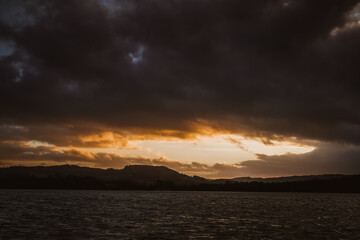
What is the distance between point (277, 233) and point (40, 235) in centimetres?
3754

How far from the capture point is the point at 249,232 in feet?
175

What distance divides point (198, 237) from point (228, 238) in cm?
438

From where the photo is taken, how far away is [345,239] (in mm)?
47375

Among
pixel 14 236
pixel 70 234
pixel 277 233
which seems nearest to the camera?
pixel 14 236

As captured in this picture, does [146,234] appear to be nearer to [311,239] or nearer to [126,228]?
[126,228]

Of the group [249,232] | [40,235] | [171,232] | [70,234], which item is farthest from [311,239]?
[40,235]

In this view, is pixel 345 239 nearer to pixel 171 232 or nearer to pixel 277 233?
pixel 277 233

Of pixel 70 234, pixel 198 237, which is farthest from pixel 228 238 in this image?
pixel 70 234

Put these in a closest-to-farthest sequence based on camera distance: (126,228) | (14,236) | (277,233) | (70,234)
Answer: (14,236) → (70,234) → (277,233) → (126,228)

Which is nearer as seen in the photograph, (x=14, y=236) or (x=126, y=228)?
Result: (x=14, y=236)

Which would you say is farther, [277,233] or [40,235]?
[277,233]

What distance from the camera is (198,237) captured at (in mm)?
47125

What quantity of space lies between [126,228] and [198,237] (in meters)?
15.9

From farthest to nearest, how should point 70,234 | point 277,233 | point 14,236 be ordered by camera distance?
point 277,233, point 70,234, point 14,236
